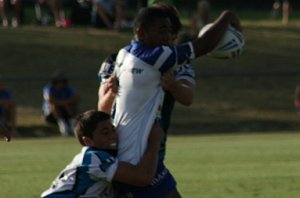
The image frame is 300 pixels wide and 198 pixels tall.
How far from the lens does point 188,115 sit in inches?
901

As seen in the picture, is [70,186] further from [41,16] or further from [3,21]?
[41,16]

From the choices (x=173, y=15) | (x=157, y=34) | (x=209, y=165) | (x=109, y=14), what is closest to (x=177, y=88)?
(x=157, y=34)

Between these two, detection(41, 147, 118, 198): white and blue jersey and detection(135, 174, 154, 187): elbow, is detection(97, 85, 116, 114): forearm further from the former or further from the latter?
detection(135, 174, 154, 187): elbow

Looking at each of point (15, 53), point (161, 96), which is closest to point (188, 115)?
point (15, 53)

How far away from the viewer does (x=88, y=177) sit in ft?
19.1

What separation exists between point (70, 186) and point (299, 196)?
400 cm

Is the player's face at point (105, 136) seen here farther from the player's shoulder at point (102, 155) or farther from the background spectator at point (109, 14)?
the background spectator at point (109, 14)

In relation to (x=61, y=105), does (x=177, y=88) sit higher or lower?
higher

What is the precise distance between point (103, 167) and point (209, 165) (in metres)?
6.81

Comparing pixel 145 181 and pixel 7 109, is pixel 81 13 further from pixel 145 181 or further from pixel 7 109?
pixel 145 181

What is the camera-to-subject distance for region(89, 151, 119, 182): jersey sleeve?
5.76m

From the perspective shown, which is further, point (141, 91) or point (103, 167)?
point (141, 91)


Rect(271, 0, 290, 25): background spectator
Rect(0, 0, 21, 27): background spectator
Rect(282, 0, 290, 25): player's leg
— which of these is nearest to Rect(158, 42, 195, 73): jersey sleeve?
Rect(0, 0, 21, 27): background spectator

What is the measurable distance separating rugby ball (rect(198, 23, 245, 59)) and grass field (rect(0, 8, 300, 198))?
341 cm
